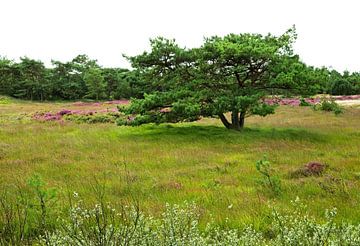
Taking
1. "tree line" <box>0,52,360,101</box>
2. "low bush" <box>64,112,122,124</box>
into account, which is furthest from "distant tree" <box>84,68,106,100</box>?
"low bush" <box>64,112,122,124</box>

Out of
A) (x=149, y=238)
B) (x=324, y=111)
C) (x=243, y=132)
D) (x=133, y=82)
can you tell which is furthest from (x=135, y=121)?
(x=133, y=82)

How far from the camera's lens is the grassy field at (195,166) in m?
7.46

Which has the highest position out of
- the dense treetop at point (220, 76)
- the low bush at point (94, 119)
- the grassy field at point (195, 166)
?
the dense treetop at point (220, 76)

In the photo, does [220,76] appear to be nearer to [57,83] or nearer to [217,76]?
[217,76]

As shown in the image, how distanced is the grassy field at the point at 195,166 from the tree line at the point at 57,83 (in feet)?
174

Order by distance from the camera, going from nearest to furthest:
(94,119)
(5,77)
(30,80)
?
(94,119) → (30,80) → (5,77)

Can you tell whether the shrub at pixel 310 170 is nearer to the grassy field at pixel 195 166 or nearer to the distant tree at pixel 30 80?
the grassy field at pixel 195 166

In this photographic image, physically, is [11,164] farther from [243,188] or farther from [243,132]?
[243,132]

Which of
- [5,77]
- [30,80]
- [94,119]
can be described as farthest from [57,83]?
[94,119]

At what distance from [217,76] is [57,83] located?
211ft

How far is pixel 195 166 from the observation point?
11.5 metres

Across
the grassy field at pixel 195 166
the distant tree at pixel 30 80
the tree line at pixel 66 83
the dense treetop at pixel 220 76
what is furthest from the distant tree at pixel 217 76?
the distant tree at pixel 30 80

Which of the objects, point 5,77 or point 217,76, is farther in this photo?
point 5,77

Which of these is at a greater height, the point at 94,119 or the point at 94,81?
the point at 94,81
